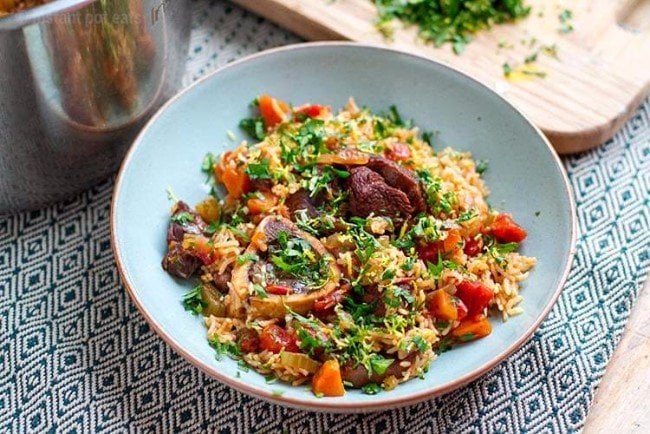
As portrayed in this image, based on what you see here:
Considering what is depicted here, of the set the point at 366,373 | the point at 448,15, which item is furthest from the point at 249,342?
the point at 448,15

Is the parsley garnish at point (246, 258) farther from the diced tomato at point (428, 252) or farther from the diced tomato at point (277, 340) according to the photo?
the diced tomato at point (428, 252)

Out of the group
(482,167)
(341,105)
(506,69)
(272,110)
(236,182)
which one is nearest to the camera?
(236,182)

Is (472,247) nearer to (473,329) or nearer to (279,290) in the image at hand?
(473,329)

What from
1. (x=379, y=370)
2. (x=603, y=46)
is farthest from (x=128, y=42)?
(x=603, y=46)

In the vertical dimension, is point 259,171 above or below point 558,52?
below

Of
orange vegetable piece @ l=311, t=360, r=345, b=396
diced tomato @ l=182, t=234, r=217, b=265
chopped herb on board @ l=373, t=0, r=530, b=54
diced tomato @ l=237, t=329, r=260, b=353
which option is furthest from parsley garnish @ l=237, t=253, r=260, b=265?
chopped herb on board @ l=373, t=0, r=530, b=54
